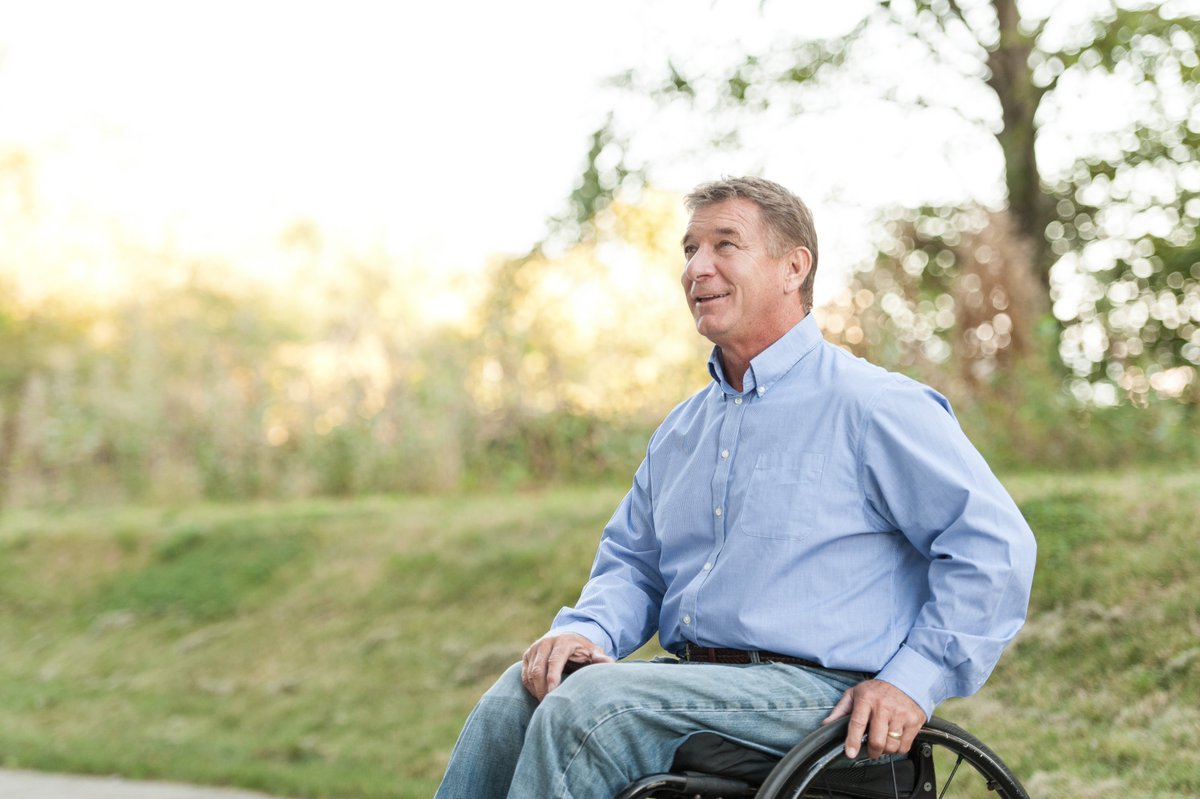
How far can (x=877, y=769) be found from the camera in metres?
2.46

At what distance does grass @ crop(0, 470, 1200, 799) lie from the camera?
4.78 meters

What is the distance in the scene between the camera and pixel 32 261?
2022 centimetres

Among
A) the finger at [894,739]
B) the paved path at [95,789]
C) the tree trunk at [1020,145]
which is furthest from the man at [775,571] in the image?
the tree trunk at [1020,145]

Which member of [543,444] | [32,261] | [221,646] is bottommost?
[221,646]

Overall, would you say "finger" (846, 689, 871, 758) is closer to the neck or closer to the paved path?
the neck

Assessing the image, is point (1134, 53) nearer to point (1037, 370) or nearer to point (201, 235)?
point (1037, 370)

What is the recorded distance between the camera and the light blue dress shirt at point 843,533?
2369mm

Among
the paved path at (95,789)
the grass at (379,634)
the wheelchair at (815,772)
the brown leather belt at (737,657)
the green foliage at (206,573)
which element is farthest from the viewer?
the green foliage at (206,573)

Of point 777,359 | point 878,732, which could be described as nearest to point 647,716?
point 878,732

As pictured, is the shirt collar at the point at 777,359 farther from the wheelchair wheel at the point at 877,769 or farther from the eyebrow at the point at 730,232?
the wheelchair wheel at the point at 877,769

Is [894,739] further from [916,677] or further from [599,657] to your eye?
[599,657]

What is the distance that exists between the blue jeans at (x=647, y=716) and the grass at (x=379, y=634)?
212 centimetres

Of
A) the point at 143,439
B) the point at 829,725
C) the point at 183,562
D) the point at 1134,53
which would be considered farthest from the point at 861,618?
the point at 143,439

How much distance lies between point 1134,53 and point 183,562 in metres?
6.79
